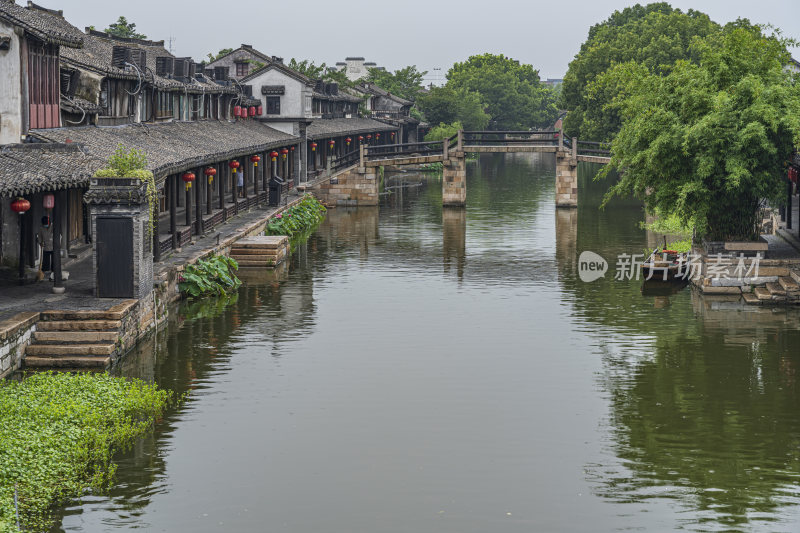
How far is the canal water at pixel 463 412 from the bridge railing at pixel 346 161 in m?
26.3

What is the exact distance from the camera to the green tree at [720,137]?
32.2 m

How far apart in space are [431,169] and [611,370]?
246 ft

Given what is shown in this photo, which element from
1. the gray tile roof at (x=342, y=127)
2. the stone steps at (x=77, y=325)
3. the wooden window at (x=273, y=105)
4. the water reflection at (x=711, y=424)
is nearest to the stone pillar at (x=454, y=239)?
the gray tile roof at (x=342, y=127)

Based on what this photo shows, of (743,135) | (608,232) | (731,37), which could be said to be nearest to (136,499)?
(743,135)

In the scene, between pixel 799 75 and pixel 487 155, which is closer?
pixel 799 75

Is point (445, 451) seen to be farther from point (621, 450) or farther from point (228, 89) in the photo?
point (228, 89)

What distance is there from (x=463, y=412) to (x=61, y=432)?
24.2 ft

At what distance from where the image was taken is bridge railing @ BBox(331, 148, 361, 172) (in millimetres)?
64175

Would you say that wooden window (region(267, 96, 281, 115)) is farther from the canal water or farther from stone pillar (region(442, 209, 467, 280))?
the canal water

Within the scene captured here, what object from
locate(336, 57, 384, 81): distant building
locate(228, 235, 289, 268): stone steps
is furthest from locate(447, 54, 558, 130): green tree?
locate(228, 235, 289, 268): stone steps

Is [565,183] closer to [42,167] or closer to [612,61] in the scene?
[612,61]

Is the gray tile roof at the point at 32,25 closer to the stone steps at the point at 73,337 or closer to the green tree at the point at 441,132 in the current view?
the stone steps at the point at 73,337

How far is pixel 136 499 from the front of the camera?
16.0 meters

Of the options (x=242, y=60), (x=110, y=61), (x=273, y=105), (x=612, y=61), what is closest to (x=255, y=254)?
(x=110, y=61)
